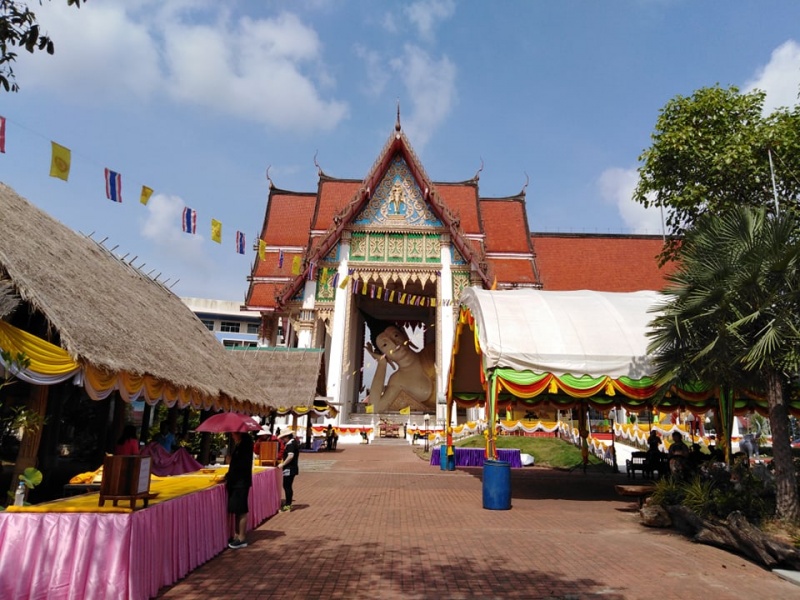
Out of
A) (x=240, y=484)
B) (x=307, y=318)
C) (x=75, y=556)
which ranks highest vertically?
(x=307, y=318)

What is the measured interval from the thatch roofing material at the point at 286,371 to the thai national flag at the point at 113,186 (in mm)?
9232

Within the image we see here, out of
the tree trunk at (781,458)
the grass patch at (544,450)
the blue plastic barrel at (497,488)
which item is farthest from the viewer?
the grass patch at (544,450)

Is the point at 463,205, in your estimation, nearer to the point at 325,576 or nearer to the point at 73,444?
the point at 73,444

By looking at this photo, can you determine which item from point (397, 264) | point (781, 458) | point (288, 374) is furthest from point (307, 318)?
point (781, 458)

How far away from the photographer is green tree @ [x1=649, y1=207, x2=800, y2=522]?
773 cm

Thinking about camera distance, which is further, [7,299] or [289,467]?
[289,467]

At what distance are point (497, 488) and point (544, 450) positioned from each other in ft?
41.6

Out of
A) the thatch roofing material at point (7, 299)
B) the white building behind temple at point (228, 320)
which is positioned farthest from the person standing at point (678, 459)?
the white building behind temple at point (228, 320)

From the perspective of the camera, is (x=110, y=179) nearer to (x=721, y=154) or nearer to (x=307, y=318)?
(x=721, y=154)

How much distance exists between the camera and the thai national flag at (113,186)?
11.0m

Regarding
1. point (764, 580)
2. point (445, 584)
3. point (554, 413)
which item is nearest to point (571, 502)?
point (764, 580)

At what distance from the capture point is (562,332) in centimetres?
1192

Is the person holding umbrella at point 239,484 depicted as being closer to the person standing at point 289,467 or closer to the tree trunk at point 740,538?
the person standing at point 289,467

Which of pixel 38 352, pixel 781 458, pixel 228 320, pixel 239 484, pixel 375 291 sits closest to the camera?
pixel 38 352
